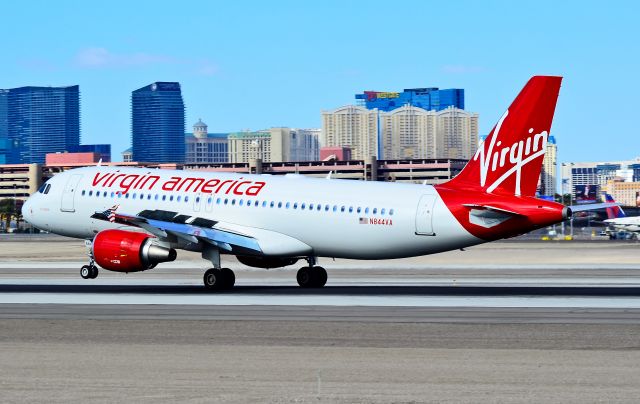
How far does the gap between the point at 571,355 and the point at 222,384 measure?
→ 776cm

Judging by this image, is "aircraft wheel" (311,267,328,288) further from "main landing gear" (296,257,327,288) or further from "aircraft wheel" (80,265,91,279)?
"aircraft wheel" (80,265,91,279)

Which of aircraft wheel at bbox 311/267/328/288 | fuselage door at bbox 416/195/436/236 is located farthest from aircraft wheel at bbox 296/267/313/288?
fuselage door at bbox 416/195/436/236

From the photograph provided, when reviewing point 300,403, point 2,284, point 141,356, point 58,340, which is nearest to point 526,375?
point 300,403

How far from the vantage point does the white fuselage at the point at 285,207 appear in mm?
44500

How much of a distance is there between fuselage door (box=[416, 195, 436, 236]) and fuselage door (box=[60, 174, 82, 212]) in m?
15.3

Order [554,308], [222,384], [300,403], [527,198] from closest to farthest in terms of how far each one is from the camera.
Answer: [300,403]
[222,384]
[554,308]
[527,198]

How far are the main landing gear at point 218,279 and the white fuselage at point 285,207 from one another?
214 cm

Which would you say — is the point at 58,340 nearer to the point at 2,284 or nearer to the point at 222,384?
the point at 222,384

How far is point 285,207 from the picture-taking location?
155 feet

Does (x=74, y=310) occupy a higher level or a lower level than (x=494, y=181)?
lower

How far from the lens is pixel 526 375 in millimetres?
22156

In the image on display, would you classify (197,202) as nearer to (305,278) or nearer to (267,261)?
(267,261)

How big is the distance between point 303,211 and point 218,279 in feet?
14.1

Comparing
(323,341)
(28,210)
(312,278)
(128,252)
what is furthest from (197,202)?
(323,341)
